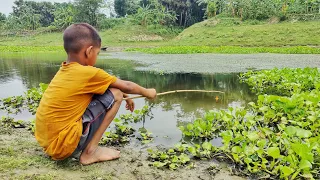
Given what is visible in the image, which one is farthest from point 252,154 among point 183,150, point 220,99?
point 220,99

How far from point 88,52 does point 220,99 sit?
11.5ft

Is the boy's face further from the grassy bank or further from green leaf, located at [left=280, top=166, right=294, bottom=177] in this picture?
the grassy bank

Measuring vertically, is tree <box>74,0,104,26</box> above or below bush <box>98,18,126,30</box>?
above

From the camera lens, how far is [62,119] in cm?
240

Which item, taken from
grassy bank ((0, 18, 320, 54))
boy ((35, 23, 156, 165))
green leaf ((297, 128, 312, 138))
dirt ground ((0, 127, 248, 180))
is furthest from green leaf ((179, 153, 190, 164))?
grassy bank ((0, 18, 320, 54))

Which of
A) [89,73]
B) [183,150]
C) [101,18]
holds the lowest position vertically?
[183,150]

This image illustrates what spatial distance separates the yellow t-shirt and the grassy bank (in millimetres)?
17777

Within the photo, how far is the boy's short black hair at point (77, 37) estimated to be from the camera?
8.05 feet

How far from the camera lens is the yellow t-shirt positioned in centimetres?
239

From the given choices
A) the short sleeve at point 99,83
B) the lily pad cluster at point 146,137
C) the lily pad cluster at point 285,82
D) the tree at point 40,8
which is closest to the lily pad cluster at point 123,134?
the lily pad cluster at point 146,137

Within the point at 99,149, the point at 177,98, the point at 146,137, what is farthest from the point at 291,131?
the point at 177,98

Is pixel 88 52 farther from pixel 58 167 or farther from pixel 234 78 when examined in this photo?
pixel 234 78

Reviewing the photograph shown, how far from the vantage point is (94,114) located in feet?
8.41

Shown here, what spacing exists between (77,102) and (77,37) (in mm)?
564
